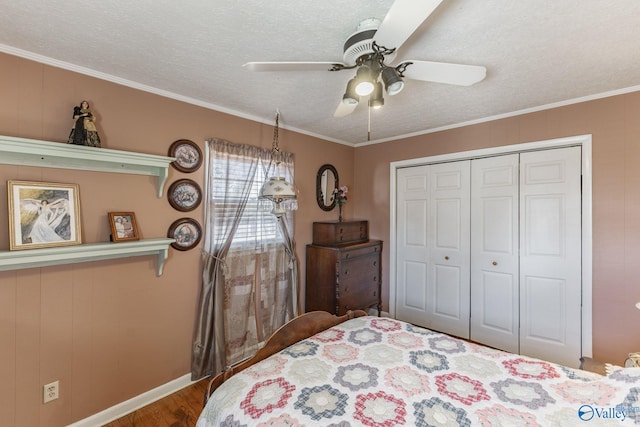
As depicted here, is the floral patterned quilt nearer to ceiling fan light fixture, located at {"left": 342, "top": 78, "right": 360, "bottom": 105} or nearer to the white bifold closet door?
ceiling fan light fixture, located at {"left": 342, "top": 78, "right": 360, "bottom": 105}

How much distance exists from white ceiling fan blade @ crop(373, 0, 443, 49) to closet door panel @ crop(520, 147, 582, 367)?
7.48 feet

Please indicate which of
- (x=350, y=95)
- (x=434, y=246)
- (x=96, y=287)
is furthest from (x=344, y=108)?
(x=434, y=246)

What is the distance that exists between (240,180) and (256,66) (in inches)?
57.1

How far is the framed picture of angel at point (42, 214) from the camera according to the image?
1606 mm

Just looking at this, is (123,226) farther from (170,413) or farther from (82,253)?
(170,413)

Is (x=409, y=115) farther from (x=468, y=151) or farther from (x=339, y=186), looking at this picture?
(x=339, y=186)

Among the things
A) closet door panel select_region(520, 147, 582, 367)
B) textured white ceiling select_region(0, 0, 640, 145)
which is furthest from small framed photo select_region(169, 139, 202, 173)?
closet door panel select_region(520, 147, 582, 367)

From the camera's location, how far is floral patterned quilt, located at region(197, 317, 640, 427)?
3.72 ft

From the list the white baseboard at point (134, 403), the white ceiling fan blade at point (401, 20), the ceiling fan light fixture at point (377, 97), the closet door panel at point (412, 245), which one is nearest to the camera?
the white ceiling fan blade at point (401, 20)

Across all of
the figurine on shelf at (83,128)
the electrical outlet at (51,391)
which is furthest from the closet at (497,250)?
the electrical outlet at (51,391)

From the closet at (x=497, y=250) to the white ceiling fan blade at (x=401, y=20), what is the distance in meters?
A: 2.28

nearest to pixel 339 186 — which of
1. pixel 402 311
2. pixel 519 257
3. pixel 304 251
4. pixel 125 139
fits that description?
pixel 304 251

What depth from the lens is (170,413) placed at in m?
2.07

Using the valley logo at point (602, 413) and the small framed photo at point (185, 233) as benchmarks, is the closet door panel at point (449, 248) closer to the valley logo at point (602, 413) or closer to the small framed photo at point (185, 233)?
the valley logo at point (602, 413)
